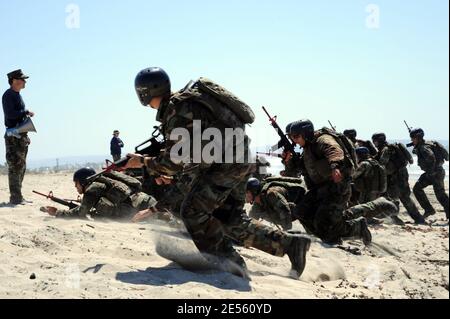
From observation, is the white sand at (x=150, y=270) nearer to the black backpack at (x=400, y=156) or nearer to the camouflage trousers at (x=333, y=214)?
the camouflage trousers at (x=333, y=214)

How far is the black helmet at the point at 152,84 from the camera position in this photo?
478cm

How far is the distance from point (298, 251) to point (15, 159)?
16.8ft

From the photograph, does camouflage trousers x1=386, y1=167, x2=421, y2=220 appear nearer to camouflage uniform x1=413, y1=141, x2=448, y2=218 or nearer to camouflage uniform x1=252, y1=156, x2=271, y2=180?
camouflage uniform x1=413, y1=141, x2=448, y2=218

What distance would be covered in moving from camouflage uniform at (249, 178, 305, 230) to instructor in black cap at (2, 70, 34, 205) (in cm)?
365

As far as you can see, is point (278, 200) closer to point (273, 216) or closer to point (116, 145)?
point (273, 216)

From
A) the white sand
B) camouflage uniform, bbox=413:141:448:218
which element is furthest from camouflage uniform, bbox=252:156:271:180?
the white sand

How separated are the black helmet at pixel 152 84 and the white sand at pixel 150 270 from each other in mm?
1462

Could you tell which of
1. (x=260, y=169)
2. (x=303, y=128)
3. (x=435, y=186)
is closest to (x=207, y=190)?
(x=303, y=128)

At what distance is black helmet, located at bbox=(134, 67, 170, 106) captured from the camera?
4781mm

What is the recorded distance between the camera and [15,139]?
8172 millimetres

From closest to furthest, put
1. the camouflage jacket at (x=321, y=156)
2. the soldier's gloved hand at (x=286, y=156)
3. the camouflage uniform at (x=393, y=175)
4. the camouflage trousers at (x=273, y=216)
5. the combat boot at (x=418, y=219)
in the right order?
the camouflage jacket at (x=321, y=156) → the camouflage trousers at (x=273, y=216) → the soldier's gloved hand at (x=286, y=156) → the combat boot at (x=418, y=219) → the camouflage uniform at (x=393, y=175)

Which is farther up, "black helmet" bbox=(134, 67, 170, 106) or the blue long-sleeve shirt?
"black helmet" bbox=(134, 67, 170, 106)

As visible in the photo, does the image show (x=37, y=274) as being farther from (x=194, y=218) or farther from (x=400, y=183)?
(x=400, y=183)

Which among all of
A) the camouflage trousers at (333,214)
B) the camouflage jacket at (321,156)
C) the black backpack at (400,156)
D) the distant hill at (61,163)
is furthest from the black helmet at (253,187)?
the distant hill at (61,163)
